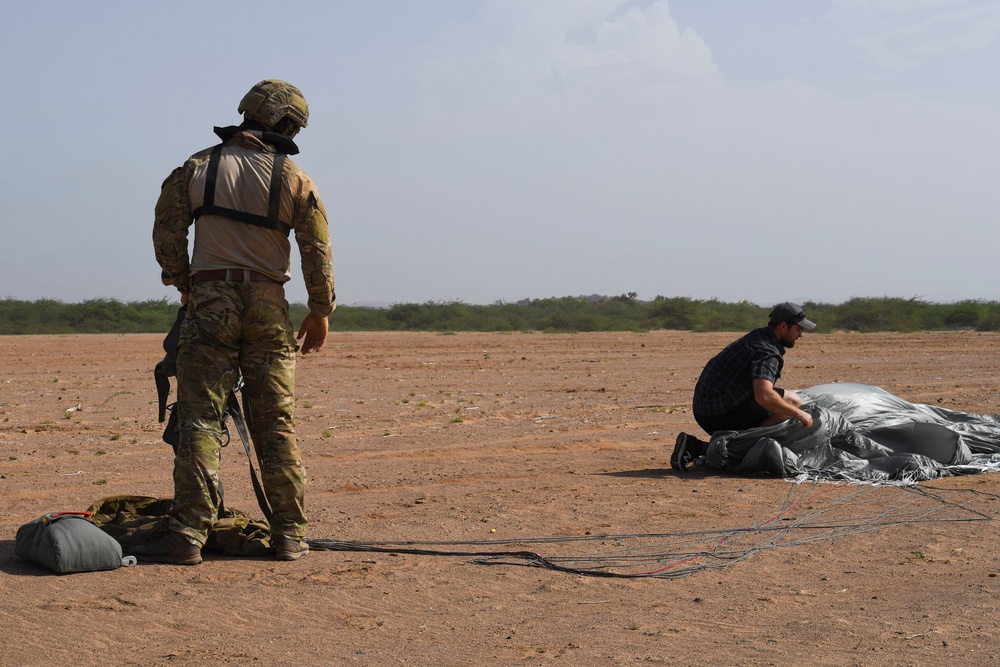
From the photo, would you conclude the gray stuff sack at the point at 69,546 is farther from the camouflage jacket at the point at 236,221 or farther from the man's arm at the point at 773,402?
the man's arm at the point at 773,402

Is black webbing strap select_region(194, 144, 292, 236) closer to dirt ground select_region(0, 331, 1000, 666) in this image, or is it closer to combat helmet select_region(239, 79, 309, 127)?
combat helmet select_region(239, 79, 309, 127)

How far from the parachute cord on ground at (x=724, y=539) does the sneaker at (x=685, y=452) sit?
1.04 metres

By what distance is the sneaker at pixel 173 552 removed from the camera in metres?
5.15

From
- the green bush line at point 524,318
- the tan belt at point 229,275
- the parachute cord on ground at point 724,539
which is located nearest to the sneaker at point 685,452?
the parachute cord on ground at point 724,539

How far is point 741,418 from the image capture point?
8047 mm

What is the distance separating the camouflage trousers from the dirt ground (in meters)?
0.34

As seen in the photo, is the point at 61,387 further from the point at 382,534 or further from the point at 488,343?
the point at 488,343

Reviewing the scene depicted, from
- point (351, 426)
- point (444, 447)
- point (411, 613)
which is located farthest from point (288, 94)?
point (351, 426)

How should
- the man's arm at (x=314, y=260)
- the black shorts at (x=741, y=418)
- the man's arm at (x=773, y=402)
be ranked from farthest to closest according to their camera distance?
the black shorts at (x=741, y=418)
the man's arm at (x=773, y=402)
the man's arm at (x=314, y=260)

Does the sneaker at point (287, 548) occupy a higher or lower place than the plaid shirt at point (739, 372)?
lower

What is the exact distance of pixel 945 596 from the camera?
4.81m

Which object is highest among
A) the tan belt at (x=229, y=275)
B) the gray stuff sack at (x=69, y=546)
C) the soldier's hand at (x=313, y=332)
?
the tan belt at (x=229, y=275)

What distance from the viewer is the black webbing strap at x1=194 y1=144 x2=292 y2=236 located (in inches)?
200

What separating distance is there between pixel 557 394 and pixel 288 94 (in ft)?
31.5
